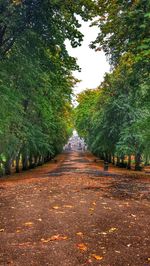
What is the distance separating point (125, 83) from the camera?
37.2 meters

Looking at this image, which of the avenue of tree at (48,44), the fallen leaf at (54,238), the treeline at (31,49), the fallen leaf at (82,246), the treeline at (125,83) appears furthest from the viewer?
the treeline at (31,49)

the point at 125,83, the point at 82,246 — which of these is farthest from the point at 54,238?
the point at 125,83

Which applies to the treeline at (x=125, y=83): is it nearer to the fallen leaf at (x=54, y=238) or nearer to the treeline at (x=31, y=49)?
the treeline at (x=31, y=49)

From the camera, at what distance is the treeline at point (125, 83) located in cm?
1460

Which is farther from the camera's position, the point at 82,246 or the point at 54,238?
the point at 54,238

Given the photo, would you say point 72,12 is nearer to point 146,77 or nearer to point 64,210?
point 146,77

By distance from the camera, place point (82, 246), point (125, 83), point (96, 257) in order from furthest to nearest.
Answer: point (125, 83) < point (82, 246) < point (96, 257)

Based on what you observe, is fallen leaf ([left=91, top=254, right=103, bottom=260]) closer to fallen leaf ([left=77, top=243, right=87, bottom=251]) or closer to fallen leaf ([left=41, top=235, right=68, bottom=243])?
fallen leaf ([left=77, top=243, right=87, bottom=251])

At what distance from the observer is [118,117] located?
125 feet

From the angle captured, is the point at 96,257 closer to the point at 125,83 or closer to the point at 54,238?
the point at 54,238

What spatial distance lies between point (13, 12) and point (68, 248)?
39.8 ft

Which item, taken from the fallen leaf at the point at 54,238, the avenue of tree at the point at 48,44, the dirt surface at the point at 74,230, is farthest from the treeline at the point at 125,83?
the fallen leaf at the point at 54,238

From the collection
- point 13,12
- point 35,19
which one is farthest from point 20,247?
point 35,19

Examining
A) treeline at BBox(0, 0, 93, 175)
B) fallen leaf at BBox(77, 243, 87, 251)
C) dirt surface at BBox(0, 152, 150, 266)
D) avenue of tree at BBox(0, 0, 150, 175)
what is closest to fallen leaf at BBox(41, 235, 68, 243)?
dirt surface at BBox(0, 152, 150, 266)
